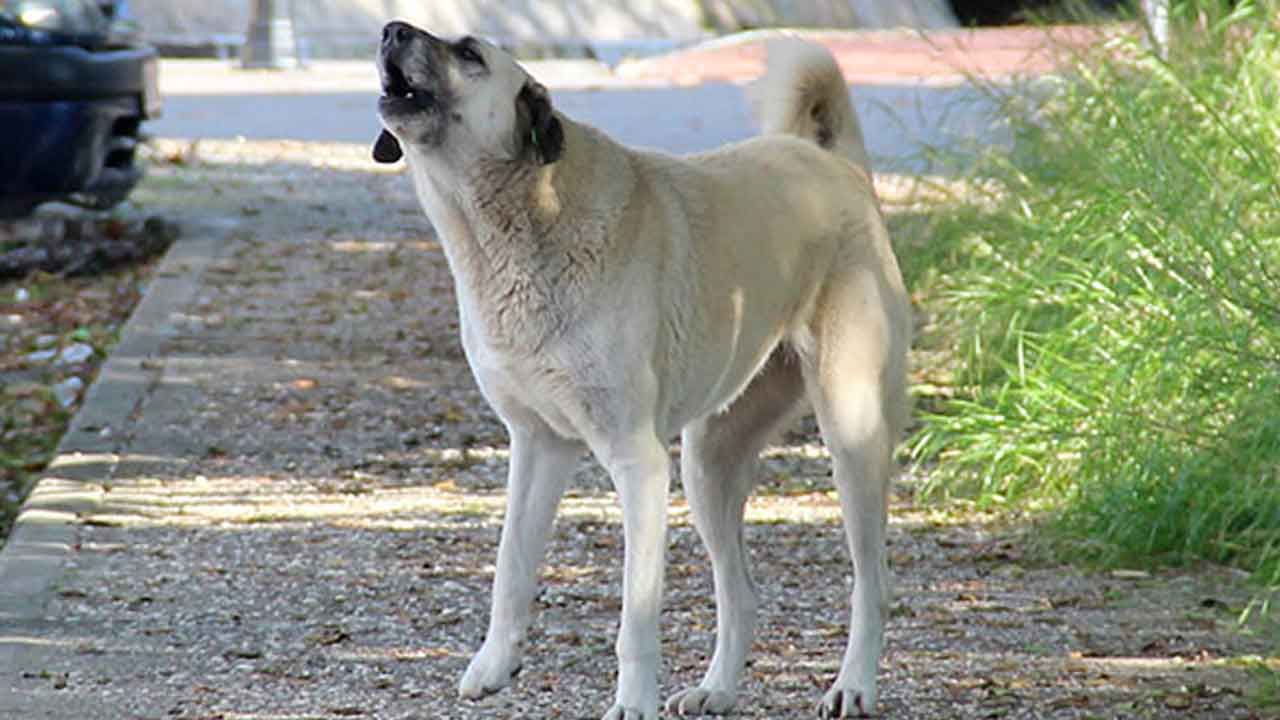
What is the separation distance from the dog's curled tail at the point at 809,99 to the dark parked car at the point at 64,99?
6493 mm

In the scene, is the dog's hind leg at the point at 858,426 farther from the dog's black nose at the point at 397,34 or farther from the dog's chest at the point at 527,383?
the dog's black nose at the point at 397,34

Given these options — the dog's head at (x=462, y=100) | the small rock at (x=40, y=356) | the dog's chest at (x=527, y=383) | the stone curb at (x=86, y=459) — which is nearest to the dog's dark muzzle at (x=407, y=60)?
the dog's head at (x=462, y=100)

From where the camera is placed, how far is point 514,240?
5.33m

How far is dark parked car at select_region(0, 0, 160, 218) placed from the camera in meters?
12.0

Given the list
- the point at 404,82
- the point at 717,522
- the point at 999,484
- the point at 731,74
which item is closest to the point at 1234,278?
the point at 999,484

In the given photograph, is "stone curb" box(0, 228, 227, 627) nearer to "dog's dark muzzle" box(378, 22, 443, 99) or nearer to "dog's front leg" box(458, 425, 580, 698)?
"dog's front leg" box(458, 425, 580, 698)

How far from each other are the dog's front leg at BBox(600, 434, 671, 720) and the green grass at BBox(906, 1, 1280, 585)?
2.05 meters

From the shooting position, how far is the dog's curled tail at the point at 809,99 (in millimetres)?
6305

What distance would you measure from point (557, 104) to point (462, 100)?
15490 millimetres

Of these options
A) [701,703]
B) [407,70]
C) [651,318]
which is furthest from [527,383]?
[701,703]

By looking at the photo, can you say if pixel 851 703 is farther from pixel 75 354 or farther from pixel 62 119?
pixel 62 119

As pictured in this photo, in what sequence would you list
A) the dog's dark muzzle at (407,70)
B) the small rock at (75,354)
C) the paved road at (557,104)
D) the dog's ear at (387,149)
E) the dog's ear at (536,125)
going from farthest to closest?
1. the paved road at (557,104)
2. the small rock at (75,354)
3. the dog's ear at (387,149)
4. the dog's ear at (536,125)
5. the dog's dark muzzle at (407,70)

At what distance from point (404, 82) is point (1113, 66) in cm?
542

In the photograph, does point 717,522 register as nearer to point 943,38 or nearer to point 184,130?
point 184,130
